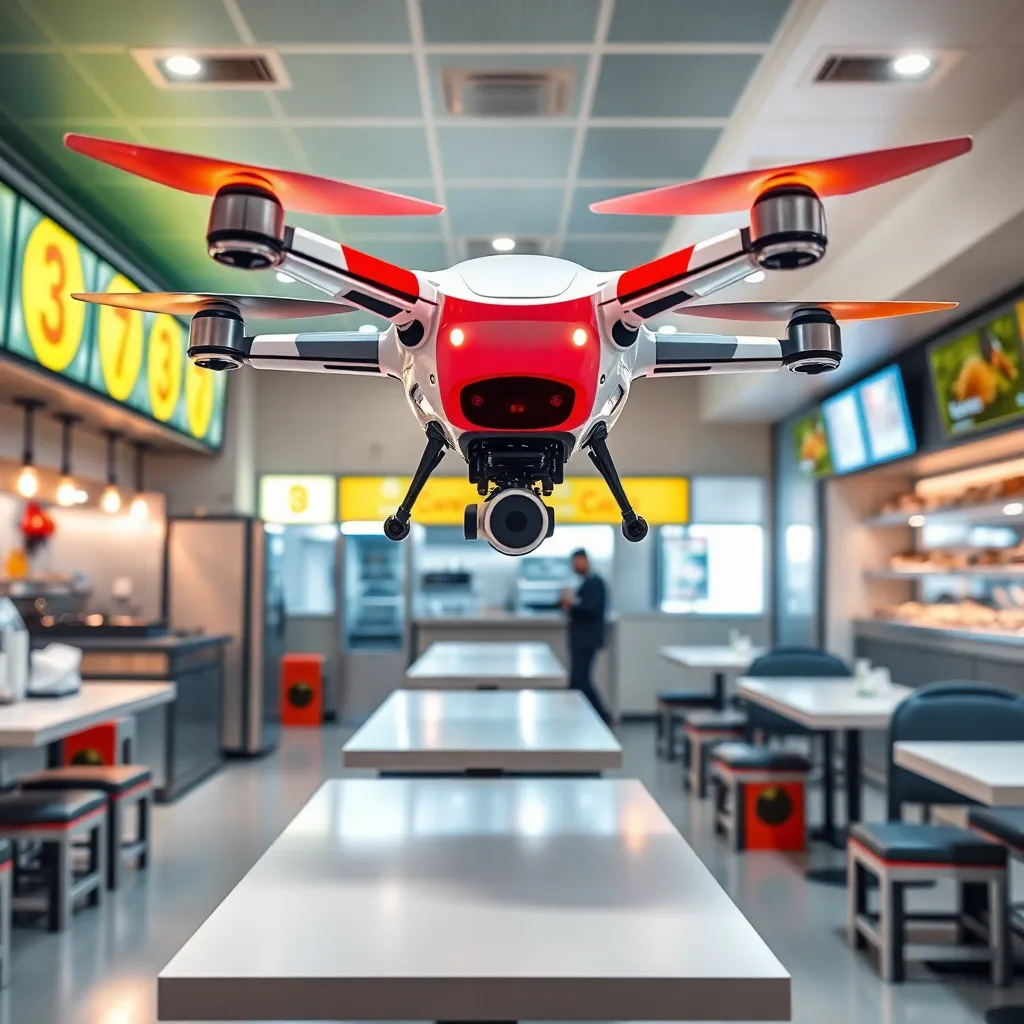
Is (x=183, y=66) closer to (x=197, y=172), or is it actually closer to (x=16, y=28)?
(x=16, y=28)

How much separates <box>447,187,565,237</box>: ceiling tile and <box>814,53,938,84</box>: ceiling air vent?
1.72 m

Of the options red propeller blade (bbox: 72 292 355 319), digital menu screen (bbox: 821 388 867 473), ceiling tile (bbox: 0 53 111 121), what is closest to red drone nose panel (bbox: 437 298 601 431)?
red propeller blade (bbox: 72 292 355 319)

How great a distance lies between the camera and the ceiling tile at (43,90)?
401cm

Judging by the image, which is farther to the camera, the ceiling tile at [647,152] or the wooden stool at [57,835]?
the ceiling tile at [647,152]

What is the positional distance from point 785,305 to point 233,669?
274 inches

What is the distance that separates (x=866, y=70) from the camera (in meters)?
3.89

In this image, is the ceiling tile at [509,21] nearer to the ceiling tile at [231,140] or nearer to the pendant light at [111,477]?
the ceiling tile at [231,140]

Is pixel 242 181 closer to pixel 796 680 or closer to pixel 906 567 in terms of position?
pixel 796 680

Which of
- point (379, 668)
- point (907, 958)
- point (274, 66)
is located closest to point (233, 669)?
point (379, 668)

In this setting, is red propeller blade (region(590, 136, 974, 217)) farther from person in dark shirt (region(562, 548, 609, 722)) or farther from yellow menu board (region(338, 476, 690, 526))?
yellow menu board (region(338, 476, 690, 526))

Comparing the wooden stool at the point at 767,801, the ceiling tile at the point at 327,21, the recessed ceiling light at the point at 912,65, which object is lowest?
the wooden stool at the point at 767,801

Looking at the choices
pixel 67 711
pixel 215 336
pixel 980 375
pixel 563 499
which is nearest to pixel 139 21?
pixel 67 711

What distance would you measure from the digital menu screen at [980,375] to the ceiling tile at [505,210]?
2256mm

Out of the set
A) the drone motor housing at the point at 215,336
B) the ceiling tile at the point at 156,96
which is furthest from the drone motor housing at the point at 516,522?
the ceiling tile at the point at 156,96
